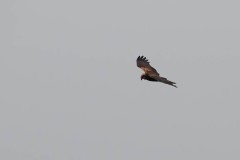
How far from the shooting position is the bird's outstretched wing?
2103 inches

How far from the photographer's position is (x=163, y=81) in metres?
46.0

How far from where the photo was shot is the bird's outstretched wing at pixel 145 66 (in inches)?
2103

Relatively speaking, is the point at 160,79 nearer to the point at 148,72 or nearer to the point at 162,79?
the point at 162,79

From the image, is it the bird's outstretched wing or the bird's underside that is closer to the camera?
the bird's underside

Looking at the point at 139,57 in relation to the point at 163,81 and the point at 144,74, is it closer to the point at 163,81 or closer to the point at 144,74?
the point at 144,74

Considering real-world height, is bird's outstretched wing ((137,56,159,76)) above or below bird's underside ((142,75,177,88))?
above

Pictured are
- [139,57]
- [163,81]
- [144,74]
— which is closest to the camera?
[163,81]

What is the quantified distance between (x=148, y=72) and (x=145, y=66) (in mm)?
2652

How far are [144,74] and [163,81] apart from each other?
6.67 metres

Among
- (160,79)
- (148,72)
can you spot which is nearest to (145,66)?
(148,72)

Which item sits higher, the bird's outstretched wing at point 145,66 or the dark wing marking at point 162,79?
the bird's outstretched wing at point 145,66

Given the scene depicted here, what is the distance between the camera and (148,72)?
175 ft

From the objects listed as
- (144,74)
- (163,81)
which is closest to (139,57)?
(144,74)

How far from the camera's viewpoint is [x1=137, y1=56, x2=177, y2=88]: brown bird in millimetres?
47456
